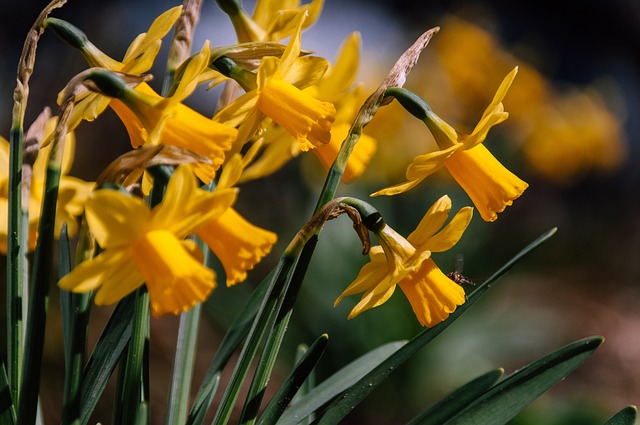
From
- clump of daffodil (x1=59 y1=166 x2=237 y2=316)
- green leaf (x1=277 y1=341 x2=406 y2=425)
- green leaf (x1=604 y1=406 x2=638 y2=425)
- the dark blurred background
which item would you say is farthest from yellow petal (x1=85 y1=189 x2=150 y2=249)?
the dark blurred background

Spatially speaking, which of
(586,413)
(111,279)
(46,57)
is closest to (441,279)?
(111,279)

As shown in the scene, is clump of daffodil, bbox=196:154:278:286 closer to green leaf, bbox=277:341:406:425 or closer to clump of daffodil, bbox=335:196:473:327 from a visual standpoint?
clump of daffodil, bbox=335:196:473:327

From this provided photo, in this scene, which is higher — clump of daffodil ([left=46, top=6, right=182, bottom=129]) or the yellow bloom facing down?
clump of daffodil ([left=46, top=6, right=182, bottom=129])

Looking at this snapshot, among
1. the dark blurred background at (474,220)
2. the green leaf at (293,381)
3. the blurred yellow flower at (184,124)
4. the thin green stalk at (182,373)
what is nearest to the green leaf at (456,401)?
the green leaf at (293,381)

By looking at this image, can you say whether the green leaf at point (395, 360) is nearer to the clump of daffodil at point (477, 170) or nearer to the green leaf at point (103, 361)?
the clump of daffodil at point (477, 170)

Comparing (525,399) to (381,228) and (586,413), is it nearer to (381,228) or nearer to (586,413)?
(381,228)

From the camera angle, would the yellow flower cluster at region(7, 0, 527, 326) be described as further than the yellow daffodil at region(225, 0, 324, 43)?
No

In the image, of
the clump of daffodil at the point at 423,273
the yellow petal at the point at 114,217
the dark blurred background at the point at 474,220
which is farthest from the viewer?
the dark blurred background at the point at 474,220
